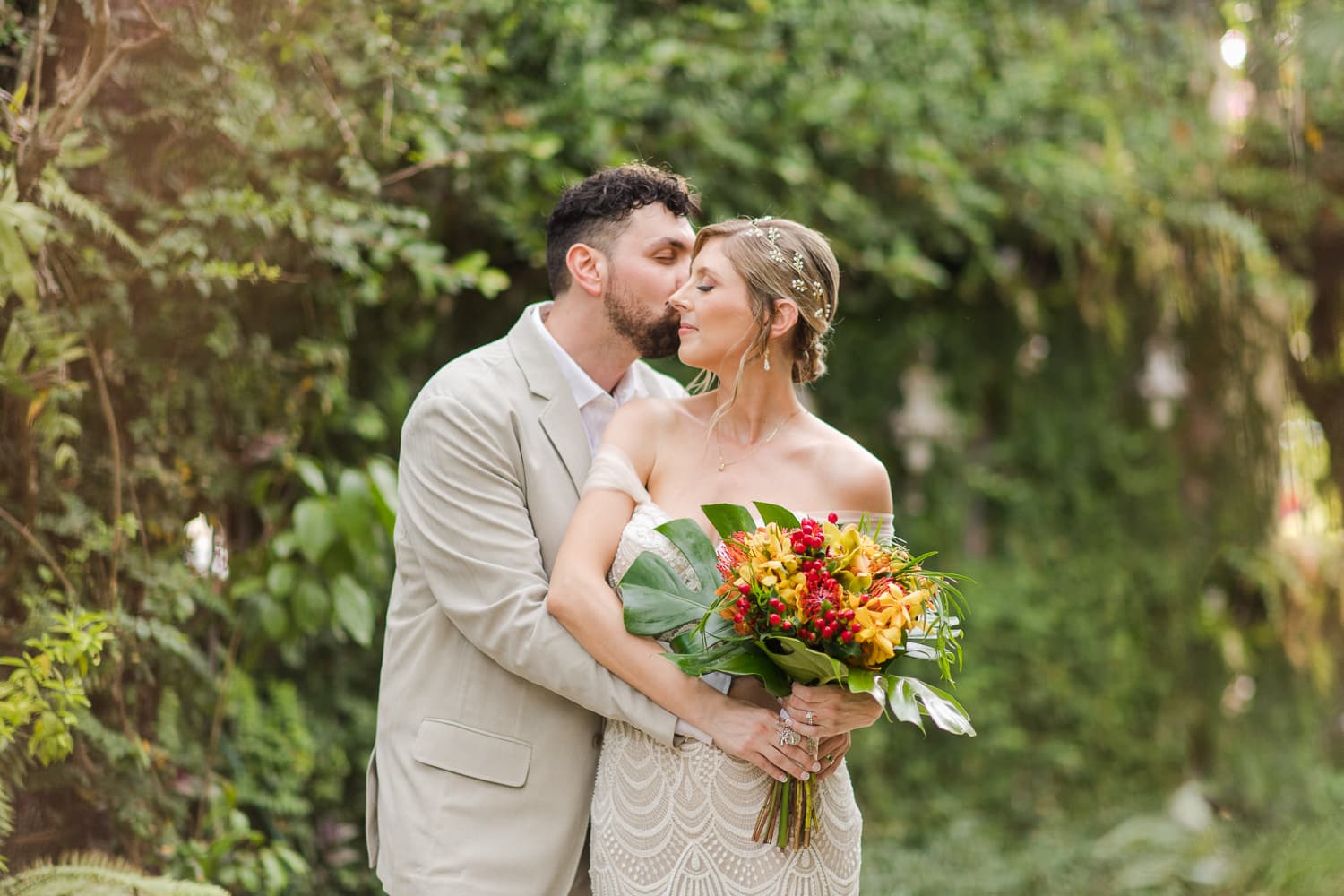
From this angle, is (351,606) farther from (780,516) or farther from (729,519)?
(780,516)

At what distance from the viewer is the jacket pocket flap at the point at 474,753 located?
2.57m

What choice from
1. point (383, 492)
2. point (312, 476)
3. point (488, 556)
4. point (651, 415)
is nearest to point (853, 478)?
point (651, 415)

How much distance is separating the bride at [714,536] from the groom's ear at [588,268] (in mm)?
280

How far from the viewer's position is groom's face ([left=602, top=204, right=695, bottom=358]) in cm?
293

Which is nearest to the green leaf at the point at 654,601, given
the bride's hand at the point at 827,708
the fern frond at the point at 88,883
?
the bride's hand at the point at 827,708

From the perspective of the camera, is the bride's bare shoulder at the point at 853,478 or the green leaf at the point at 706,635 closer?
the green leaf at the point at 706,635

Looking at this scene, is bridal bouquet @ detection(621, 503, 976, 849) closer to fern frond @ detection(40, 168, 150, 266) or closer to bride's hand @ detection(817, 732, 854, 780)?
bride's hand @ detection(817, 732, 854, 780)

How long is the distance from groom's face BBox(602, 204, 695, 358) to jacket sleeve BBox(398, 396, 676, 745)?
46 centimetres

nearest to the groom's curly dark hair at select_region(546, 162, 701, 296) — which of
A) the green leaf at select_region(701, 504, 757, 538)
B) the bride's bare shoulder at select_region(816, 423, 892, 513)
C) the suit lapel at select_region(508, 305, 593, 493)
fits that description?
the suit lapel at select_region(508, 305, 593, 493)

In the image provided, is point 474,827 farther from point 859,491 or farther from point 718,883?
point 859,491

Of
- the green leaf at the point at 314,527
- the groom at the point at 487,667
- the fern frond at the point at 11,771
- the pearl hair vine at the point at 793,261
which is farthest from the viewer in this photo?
the green leaf at the point at 314,527

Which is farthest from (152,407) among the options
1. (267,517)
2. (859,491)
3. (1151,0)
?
(1151,0)

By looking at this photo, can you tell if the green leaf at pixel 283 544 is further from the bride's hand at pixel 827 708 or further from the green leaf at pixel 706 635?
the bride's hand at pixel 827 708

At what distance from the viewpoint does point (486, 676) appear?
262cm
